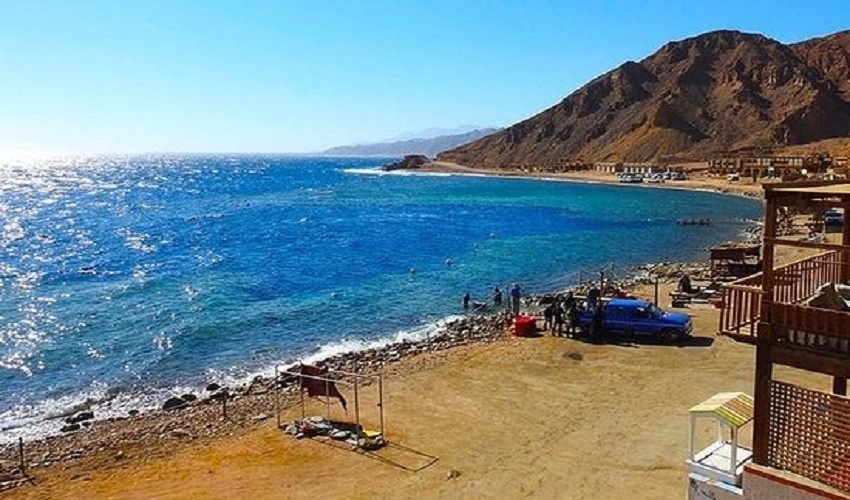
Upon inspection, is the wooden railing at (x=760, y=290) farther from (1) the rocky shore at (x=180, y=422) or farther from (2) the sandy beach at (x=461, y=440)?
(1) the rocky shore at (x=180, y=422)

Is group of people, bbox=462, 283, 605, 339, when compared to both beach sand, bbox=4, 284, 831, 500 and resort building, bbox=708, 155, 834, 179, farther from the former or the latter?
resort building, bbox=708, 155, 834, 179

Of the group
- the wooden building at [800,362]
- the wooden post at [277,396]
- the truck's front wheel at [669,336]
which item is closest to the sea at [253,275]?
the wooden post at [277,396]

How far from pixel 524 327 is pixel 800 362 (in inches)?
780

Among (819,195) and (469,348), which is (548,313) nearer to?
(469,348)

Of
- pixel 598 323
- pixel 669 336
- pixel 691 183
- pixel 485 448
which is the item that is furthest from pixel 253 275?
pixel 691 183

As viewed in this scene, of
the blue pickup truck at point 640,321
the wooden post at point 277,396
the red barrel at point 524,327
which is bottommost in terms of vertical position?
the wooden post at point 277,396

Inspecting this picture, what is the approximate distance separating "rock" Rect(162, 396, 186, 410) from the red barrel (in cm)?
1342

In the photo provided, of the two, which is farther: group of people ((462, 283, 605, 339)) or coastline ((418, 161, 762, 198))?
coastline ((418, 161, 762, 198))

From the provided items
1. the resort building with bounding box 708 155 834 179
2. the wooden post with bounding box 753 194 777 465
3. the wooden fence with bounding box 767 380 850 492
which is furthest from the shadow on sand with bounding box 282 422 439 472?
the resort building with bounding box 708 155 834 179

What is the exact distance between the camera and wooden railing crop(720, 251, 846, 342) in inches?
468

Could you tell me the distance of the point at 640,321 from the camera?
28.3 metres

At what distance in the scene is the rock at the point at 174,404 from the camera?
82.1 feet

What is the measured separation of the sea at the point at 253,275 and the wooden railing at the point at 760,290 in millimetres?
20145

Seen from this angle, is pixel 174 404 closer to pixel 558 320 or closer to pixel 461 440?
pixel 461 440
